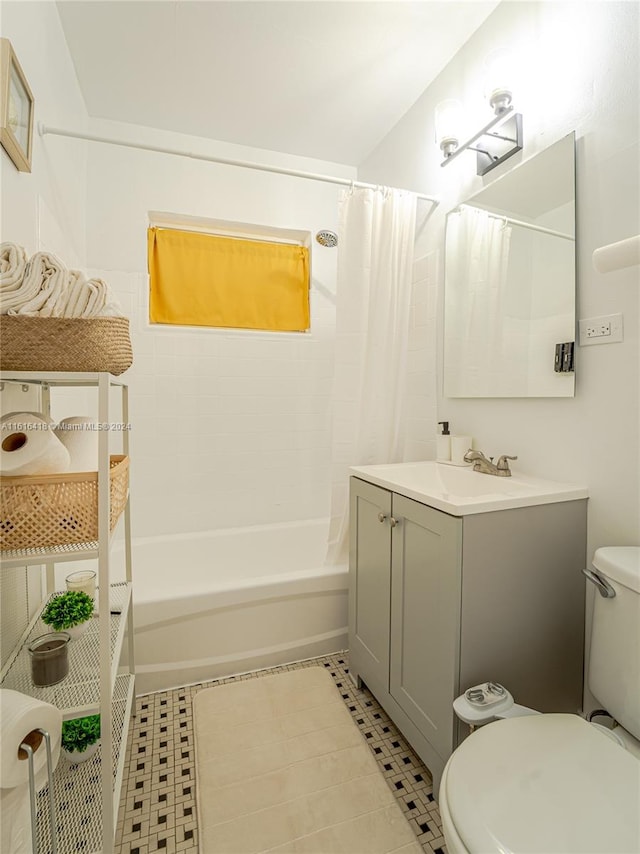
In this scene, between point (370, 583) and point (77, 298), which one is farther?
point (370, 583)

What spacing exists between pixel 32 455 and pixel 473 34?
221cm

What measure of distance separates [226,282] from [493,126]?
1.57 metres

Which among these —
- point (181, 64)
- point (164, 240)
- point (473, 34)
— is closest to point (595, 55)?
point (473, 34)

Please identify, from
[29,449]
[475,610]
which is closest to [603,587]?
[475,610]

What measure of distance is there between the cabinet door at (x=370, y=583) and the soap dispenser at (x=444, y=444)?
0.44 m

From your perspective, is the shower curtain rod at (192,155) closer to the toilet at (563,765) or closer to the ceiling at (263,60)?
the ceiling at (263,60)

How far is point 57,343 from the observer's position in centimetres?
85

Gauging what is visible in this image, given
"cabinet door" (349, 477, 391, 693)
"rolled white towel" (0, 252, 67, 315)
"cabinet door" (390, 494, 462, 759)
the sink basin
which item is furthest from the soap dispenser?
"rolled white towel" (0, 252, 67, 315)

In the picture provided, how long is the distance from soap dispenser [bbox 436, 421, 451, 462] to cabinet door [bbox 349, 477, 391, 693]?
44 centimetres

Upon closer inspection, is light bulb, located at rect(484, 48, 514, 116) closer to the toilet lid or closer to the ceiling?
the ceiling

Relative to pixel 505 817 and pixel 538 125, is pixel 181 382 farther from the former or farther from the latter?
pixel 505 817

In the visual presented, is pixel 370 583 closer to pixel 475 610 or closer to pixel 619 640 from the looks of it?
pixel 475 610

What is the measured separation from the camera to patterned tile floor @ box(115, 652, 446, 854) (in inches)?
44.6

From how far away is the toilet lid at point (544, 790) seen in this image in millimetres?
675
